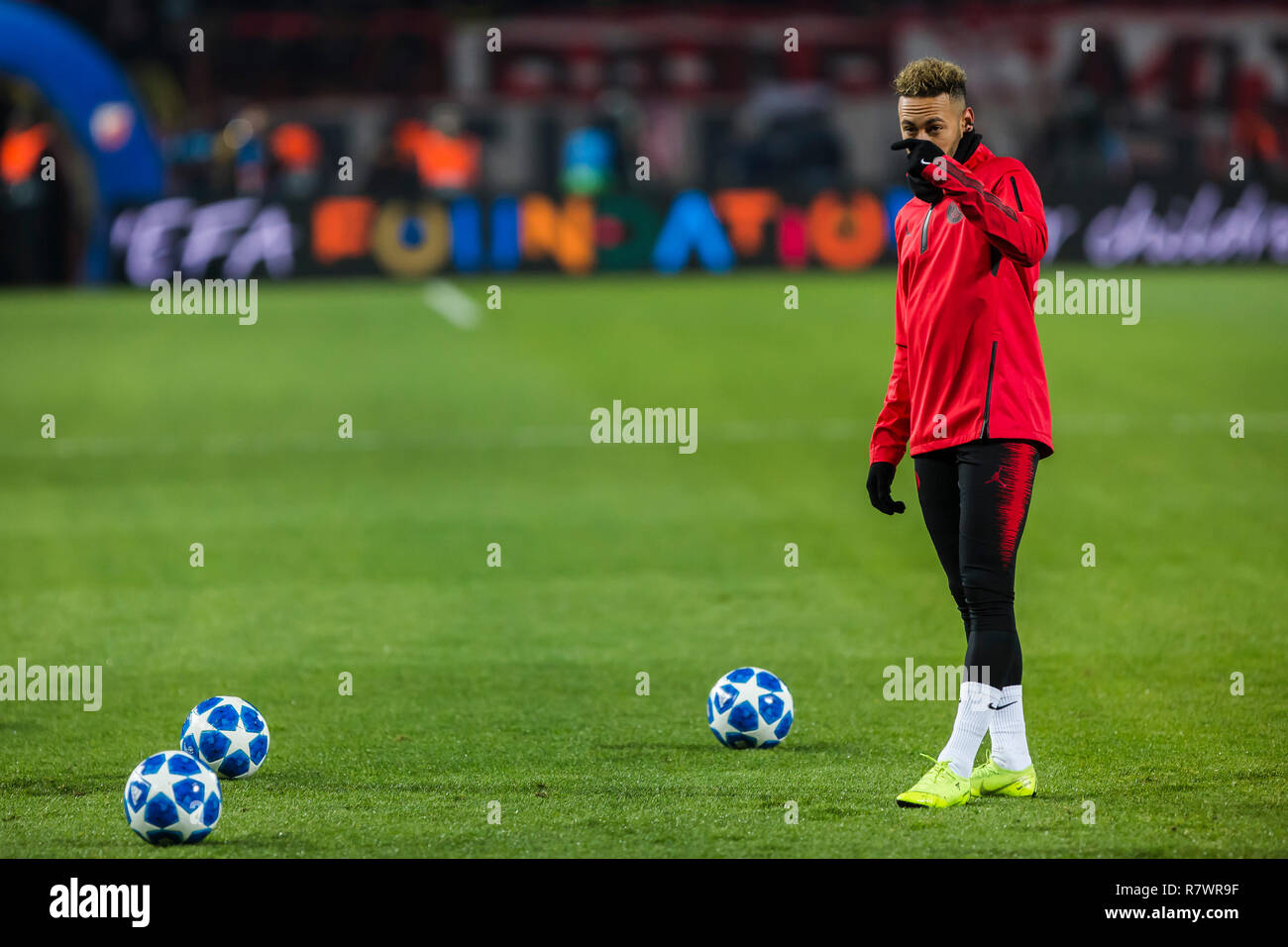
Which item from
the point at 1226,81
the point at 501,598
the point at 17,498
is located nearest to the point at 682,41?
the point at 1226,81

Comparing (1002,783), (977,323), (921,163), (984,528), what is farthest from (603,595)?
(921,163)

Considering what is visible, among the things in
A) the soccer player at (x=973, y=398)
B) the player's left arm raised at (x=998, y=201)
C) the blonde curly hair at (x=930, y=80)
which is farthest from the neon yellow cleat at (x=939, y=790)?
the blonde curly hair at (x=930, y=80)

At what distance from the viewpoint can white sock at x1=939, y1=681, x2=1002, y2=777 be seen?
19.2 feet

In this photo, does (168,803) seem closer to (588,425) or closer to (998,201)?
(998,201)

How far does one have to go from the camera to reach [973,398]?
5.69 m

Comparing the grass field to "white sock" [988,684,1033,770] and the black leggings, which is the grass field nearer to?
"white sock" [988,684,1033,770]

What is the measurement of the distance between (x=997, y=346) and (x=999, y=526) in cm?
54

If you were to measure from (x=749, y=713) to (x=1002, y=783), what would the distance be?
1.06 meters

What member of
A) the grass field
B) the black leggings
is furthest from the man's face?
the grass field

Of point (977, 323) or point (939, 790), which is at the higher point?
point (977, 323)

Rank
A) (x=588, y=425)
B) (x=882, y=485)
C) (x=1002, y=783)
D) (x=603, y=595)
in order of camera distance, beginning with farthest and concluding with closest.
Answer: (x=588, y=425)
(x=603, y=595)
(x=882, y=485)
(x=1002, y=783)

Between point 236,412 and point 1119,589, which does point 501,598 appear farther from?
point 236,412

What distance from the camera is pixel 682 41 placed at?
3975cm

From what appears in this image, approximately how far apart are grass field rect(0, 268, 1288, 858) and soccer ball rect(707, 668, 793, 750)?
0.10 meters
